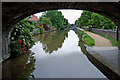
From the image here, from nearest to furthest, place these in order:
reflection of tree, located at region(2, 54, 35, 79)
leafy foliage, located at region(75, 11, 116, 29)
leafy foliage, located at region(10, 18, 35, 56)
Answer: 1. reflection of tree, located at region(2, 54, 35, 79)
2. leafy foliage, located at region(10, 18, 35, 56)
3. leafy foliage, located at region(75, 11, 116, 29)

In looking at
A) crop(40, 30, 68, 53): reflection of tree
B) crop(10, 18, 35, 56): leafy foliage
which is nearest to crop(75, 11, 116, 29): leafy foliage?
crop(40, 30, 68, 53): reflection of tree

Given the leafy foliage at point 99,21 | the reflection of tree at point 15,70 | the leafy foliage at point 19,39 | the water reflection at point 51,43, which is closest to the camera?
the reflection of tree at point 15,70

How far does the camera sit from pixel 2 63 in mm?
5664

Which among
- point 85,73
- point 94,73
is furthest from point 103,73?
point 85,73

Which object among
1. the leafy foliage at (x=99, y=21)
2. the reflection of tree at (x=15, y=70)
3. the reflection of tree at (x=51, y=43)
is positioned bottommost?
the reflection of tree at (x=15, y=70)

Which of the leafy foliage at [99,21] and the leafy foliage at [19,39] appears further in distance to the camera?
the leafy foliage at [99,21]

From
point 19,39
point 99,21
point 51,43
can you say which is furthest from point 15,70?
point 99,21

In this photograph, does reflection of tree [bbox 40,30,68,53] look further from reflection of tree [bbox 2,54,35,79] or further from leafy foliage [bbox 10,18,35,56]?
reflection of tree [bbox 2,54,35,79]

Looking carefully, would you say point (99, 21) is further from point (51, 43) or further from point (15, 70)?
point (15, 70)

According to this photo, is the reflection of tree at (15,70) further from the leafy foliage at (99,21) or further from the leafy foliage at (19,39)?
the leafy foliage at (99,21)

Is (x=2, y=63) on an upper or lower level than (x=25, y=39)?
lower

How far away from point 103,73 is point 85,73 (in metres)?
0.81

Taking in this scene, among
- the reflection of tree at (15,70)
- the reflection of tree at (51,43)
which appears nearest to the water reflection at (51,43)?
the reflection of tree at (51,43)

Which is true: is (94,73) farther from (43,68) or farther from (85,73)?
(43,68)
